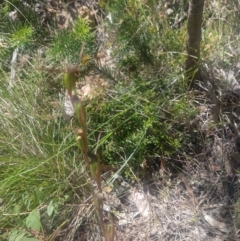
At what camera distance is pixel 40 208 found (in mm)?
1609

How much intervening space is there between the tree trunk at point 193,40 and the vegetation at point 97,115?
42 millimetres

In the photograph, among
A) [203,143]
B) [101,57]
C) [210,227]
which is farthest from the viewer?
[101,57]

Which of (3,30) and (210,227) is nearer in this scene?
(210,227)

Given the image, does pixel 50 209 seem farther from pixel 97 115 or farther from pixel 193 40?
pixel 193 40

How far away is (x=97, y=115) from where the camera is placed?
1.68 metres

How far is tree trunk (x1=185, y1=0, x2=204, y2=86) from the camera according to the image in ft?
4.74

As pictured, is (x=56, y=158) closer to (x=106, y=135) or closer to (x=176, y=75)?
(x=106, y=135)

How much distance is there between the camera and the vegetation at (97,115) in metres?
1.61

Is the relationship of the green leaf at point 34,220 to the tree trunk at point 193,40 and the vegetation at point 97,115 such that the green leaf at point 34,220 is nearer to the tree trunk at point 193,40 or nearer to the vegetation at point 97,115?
the vegetation at point 97,115

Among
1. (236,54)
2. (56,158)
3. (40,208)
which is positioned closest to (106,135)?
(56,158)

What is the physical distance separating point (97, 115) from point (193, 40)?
44 cm

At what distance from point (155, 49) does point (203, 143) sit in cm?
41

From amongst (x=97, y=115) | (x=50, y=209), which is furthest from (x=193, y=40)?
(x=50, y=209)

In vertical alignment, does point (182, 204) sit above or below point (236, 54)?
below
